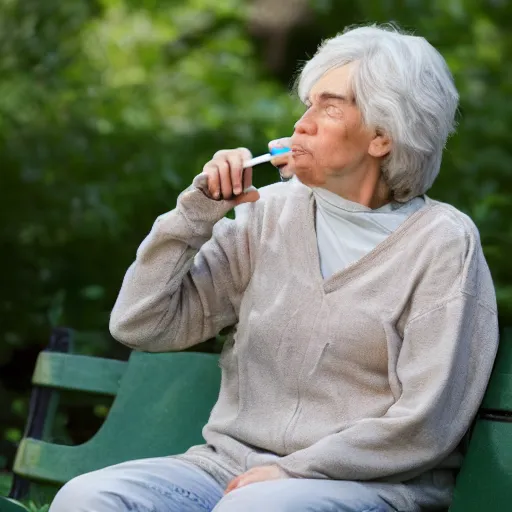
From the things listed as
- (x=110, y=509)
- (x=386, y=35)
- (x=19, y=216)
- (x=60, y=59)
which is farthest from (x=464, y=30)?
(x=110, y=509)

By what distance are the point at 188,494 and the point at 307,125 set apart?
93cm

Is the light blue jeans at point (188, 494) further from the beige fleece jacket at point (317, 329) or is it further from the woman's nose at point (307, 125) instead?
the woman's nose at point (307, 125)

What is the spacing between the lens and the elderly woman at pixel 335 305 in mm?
2791

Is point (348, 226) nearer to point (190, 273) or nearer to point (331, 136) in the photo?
point (331, 136)

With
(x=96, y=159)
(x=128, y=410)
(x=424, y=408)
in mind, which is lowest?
(x=128, y=410)

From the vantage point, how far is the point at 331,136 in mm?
3016

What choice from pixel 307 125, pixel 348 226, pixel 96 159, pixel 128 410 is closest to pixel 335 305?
pixel 348 226

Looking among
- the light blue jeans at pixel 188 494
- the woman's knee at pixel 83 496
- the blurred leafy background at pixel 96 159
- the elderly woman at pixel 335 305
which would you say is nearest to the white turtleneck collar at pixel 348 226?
the elderly woman at pixel 335 305

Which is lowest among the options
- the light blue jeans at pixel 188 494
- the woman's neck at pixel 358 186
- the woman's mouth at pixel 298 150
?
the light blue jeans at pixel 188 494

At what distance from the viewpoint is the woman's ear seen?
120 inches

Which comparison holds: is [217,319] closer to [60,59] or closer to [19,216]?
[19,216]

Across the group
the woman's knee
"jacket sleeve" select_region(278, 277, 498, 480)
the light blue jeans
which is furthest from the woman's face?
the woman's knee

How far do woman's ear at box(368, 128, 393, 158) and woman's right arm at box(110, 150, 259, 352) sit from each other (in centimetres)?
31

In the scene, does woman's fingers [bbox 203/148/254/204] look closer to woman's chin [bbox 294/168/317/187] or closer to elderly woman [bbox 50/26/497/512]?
elderly woman [bbox 50/26/497/512]
